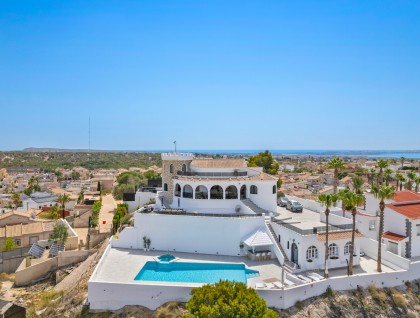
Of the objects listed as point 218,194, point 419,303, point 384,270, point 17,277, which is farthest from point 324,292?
point 17,277

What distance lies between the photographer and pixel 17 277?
1238 inches

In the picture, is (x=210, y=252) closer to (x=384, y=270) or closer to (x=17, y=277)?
(x=384, y=270)

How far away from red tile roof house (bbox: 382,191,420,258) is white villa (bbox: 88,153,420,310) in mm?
88

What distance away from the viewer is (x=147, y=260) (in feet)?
87.5

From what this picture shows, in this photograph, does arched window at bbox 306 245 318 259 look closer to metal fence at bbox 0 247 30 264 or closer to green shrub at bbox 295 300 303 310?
green shrub at bbox 295 300 303 310

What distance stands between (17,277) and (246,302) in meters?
23.7

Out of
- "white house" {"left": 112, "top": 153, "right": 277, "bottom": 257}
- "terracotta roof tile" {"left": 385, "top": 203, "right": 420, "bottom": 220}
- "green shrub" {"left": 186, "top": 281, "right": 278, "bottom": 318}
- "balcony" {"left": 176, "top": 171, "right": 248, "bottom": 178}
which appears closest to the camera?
"green shrub" {"left": 186, "top": 281, "right": 278, "bottom": 318}

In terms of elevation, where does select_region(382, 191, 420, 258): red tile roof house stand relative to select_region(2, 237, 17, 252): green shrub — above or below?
above

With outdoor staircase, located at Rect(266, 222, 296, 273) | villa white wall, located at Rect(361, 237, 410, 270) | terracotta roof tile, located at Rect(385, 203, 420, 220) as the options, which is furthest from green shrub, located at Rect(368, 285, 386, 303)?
terracotta roof tile, located at Rect(385, 203, 420, 220)

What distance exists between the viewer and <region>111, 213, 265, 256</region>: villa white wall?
28141 millimetres

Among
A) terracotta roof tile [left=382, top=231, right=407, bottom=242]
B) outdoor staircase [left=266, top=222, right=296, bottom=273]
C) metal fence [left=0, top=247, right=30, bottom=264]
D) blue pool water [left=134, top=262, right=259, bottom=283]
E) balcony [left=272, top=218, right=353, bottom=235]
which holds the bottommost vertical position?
metal fence [left=0, top=247, right=30, bottom=264]

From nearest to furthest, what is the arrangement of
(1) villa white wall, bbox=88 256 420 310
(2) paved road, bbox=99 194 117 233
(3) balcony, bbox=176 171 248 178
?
1. (1) villa white wall, bbox=88 256 420 310
2. (3) balcony, bbox=176 171 248 178
3. (2) paved road, bbox=99 194 117 233

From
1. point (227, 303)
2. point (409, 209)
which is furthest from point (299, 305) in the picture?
point (409, 209)

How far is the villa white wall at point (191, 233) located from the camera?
2814 centimetres
